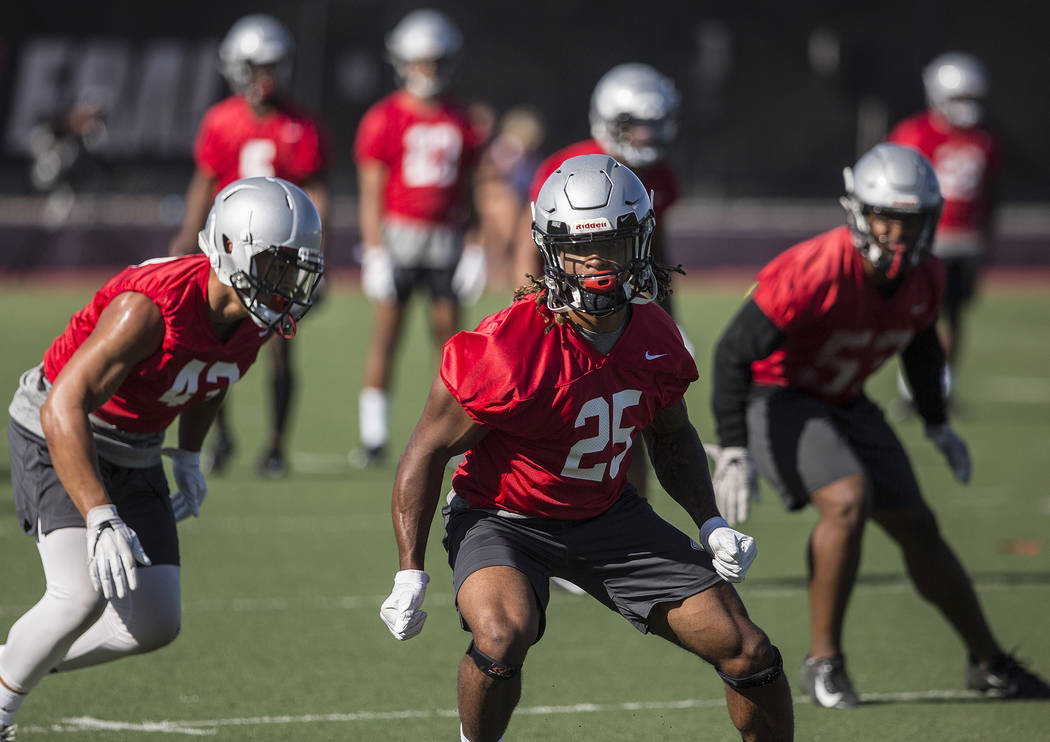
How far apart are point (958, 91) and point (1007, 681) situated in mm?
6866

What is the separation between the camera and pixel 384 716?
4.81 m

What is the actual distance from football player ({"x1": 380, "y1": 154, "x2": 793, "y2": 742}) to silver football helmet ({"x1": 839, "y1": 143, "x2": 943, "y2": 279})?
123cm

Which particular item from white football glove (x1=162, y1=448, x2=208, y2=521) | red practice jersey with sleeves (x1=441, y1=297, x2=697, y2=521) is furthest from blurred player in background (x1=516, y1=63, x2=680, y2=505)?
red practice jersey with sleeves (x1=441, y1=297, x2=697, y2=521)

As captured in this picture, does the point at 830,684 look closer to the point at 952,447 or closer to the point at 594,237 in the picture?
the point at 952,447

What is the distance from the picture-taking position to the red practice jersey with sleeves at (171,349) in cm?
423

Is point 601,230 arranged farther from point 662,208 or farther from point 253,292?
point 662,208

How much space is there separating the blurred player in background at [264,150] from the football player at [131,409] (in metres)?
3.96

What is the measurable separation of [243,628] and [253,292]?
196 cm

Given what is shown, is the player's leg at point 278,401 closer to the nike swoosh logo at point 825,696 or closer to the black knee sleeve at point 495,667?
the nike swoosh logo at point 825,696

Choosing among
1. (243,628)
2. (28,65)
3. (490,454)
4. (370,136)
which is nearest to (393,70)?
(28,65)

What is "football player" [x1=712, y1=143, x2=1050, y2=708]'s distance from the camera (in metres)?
4.96

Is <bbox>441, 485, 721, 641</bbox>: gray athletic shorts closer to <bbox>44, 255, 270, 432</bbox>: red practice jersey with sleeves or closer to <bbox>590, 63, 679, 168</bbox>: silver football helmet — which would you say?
<bbox>44, 255, 270, 432</bbox>: red practice jersey with sleeves

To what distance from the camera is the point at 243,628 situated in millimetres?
5785

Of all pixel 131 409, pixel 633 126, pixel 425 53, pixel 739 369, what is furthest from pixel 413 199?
pixel 131 409
